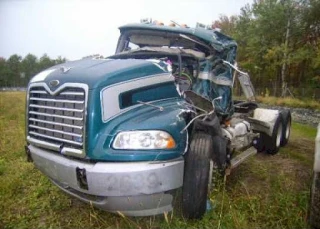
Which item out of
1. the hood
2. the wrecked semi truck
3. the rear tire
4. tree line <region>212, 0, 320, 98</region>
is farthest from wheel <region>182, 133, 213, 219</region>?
tree line <region>212, 0, 320, 98</region>

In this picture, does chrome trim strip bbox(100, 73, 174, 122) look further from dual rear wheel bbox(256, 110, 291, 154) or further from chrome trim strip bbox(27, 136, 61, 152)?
dual rear wheel bbox(256, 110, 291, 154)

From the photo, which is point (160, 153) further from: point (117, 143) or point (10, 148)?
point (10, 148)

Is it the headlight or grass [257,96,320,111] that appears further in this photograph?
grass [257,96,320,111]

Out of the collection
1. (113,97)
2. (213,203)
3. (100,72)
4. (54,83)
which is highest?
(100,72)

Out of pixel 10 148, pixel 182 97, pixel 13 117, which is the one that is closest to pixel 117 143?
pixel 182 97

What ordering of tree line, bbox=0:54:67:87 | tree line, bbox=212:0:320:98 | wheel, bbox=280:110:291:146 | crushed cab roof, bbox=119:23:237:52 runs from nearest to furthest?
crushed cab roof, bbox=119:23:237:52, wheel, bbox=280:110:291:146, tree line, bbox=212:0:320:98, tree line, bbox=0:54:67:87

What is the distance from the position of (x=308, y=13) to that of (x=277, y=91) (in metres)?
7.19

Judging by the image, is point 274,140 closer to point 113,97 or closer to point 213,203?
point 213,203

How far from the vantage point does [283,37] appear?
2752 centimetres

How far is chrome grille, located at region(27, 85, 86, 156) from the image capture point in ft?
9.30

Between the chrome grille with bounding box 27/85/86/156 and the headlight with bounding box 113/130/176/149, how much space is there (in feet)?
1.18

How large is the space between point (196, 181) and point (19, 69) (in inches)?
3565

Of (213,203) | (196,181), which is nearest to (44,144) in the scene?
(196,181)

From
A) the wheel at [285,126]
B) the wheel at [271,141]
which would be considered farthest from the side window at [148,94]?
the wheel at [285,126]
